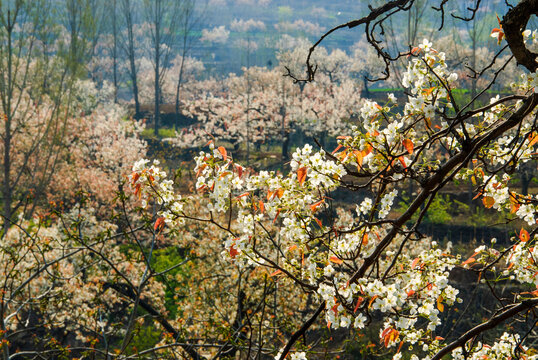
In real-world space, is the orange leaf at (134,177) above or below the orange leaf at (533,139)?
below

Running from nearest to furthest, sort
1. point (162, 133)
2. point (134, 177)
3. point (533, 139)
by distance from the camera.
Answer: point (533, 139) → point (134, 177) → point (162, 133)

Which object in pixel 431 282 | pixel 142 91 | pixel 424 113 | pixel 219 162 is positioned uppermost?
pixel 424 113

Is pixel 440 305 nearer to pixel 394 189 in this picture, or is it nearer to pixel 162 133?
pixel 394 189

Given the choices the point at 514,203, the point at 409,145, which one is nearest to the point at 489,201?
the point at 514,203

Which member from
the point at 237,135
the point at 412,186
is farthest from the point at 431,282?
the point at 237,135

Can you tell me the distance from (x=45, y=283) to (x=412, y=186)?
1351 centimetres

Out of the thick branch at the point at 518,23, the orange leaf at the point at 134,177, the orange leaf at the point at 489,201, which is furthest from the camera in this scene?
the orange leaf at the point at 134,177

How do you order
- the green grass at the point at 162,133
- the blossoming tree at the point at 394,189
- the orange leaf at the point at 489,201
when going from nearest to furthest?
the blossoming tree at the point at 394,189 < the orange leaf at the point at 489,201 < the green grass at the point at 162,133

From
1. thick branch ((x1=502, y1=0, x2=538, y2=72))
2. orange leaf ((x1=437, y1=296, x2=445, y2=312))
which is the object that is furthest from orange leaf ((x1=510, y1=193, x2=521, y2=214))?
thick branch ((x1=502, y1=0, x2=538, y2=72))

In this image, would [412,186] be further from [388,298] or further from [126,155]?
[388,298]

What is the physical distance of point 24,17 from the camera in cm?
1173

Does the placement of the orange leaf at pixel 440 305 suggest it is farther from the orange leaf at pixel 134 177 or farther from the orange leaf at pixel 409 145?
the orange leaf at pixel 134 177

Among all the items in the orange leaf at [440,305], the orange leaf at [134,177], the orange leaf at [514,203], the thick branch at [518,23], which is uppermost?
the thick branch at [518,23]

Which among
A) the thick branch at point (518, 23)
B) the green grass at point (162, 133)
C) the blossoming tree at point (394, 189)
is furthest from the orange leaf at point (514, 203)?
the green grass at point (162, 133)
